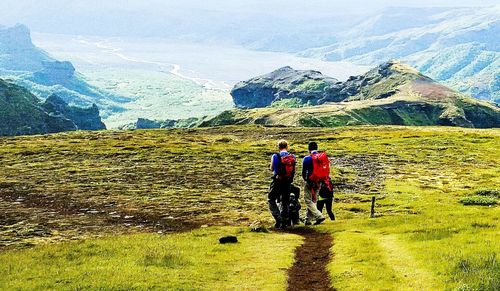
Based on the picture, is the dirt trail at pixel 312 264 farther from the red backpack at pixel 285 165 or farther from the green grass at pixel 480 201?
the green grass at pixel 480 201

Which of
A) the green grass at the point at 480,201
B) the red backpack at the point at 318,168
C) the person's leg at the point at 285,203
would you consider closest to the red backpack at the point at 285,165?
the person's leg at the point at 285,203

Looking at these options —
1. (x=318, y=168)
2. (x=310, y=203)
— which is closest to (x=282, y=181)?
(x=318, y=168)

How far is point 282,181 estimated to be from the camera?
111 ft

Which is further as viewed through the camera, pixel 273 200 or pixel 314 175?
pixel 314 175

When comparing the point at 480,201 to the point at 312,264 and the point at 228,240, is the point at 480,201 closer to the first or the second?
the point at 228,240

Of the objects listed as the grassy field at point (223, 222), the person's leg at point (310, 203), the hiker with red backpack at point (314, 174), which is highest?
the hiker with red backpack at point (314, 174)

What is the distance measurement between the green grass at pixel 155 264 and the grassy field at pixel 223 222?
0.18ft

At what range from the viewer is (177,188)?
6116 cm

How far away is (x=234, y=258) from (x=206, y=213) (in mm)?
18771

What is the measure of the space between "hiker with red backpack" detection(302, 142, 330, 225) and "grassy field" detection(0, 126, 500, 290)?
4.93 feet

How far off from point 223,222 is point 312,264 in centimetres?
1542

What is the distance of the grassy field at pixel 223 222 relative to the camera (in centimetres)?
2245

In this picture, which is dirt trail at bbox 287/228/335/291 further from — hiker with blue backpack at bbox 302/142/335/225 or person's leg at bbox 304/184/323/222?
hiker with blue backpack at bbox 302/142/335/225

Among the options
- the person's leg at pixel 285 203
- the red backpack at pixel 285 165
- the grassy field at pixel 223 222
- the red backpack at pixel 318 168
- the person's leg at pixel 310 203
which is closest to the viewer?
the grassy field at pixel 223 222
